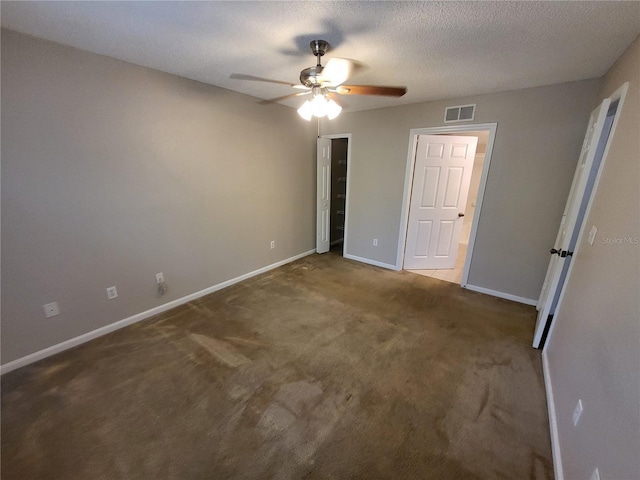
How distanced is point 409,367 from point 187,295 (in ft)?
7.95

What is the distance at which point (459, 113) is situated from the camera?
300cm

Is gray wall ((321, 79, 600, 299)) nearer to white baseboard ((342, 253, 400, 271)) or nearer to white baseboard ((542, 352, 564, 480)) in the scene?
white baseboard ((342, 253, 400, 271))

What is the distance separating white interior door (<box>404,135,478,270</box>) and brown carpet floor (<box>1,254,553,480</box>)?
1.28 meters

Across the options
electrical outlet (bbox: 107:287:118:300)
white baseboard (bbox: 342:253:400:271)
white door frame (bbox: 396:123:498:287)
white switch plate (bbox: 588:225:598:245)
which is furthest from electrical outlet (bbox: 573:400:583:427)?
electrical outlet (bbox: 107:287:118:300)

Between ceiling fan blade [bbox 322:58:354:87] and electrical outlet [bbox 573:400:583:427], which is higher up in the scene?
ceiling fan blade [bbox 322:58:354:87]

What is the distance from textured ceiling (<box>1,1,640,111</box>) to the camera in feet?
4.58


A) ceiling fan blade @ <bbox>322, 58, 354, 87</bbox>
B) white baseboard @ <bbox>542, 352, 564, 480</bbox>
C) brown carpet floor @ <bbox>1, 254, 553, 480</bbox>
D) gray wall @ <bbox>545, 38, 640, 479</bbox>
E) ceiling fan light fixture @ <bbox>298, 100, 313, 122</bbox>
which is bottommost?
brown carpet floor @ <bbox>1, 254, 553, 480</bbox>

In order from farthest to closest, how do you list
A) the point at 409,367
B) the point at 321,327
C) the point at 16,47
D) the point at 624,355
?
the point at 321,327 < the point at 409,367 < the point at 16,47 < the point at 624,355

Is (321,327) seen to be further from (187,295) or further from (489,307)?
(489,307)

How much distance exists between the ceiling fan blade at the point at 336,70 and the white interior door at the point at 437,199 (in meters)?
2.09

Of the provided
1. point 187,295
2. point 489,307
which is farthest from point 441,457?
point 187,295

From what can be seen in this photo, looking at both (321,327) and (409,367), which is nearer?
(409,367)

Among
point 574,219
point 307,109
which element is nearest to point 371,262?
point 574,219

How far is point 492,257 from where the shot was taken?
10.1 feet
